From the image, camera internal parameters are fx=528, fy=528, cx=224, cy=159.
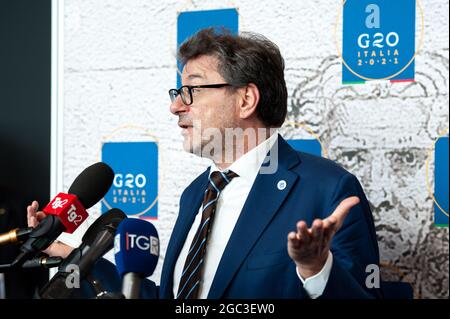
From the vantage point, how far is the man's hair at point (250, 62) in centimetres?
Answer: 163

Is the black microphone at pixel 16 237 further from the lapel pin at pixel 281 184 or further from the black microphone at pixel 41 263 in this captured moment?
the lapel pin at pixel 281 184

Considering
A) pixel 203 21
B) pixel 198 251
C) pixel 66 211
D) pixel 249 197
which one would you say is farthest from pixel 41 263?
pixel 203 21

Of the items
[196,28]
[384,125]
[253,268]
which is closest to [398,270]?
[384,125]

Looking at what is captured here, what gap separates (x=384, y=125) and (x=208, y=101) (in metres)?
0.59

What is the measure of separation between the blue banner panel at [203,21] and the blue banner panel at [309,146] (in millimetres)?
474

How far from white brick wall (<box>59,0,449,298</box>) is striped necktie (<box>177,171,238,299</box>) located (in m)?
0.45

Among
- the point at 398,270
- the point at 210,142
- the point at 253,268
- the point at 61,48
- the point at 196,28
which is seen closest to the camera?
the point at 253,268

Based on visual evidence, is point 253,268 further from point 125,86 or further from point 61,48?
point 61,48

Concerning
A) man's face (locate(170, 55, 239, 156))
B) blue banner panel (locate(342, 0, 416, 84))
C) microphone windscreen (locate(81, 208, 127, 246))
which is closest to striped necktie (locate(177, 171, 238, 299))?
man's face (locate(170, 55, 239, 156))

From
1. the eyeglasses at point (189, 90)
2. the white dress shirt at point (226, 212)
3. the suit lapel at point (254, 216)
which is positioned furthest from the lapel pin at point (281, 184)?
the eyeglasses at point (189, 90)

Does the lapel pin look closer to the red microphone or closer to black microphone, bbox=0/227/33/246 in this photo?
the red microphone

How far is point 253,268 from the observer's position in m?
1.38

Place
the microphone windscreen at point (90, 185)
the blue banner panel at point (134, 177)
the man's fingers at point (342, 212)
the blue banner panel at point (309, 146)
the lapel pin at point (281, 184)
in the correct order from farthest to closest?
1. the blue banner panel at point (134, 177)
2. the blue banner panel at point (309, 146)
3. the lapel pin at point (281, 184)
4. the microphone windscreen at point (90, 185)
5. the man's fingers at point (342, 212)

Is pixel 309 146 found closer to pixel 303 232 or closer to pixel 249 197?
pixel 249 197
